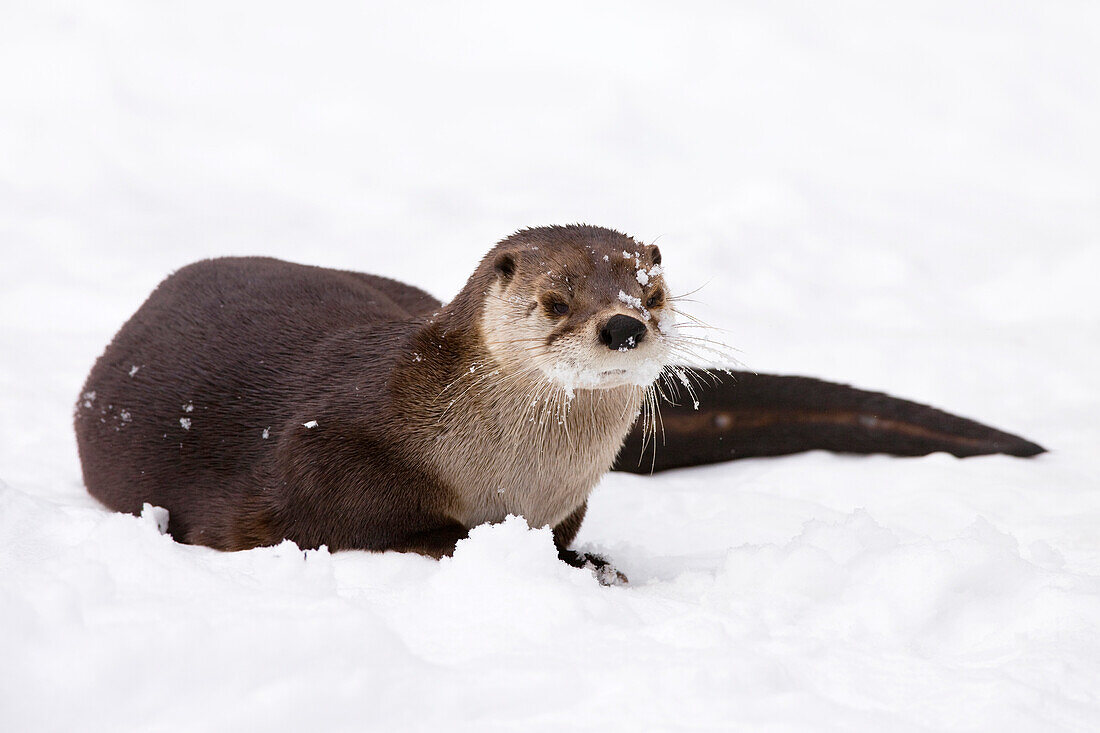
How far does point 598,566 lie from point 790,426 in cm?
150

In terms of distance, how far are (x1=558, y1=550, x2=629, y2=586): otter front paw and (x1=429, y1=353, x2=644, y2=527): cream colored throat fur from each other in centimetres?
20

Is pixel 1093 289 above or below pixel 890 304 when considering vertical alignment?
above

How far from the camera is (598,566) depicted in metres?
3.00

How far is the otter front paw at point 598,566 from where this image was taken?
289 cm

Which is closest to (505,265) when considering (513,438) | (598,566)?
(513,438)

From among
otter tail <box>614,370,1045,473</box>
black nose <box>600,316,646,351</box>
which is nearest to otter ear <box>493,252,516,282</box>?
black nose <box>600,316,646,351</box>

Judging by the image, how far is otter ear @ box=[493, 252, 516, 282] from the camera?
9.56ft

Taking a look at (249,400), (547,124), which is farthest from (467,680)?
(547,124)

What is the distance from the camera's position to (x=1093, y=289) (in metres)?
6.31

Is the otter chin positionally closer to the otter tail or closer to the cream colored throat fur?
the cream colored throat fur

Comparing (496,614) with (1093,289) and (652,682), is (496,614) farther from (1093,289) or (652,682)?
(1093,289)

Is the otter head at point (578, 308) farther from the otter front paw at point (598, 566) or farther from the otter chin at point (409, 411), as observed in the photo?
the otter front paw at point (598, 566)

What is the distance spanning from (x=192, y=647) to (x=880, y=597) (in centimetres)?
139

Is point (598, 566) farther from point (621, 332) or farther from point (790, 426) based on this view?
point (790, 426)
